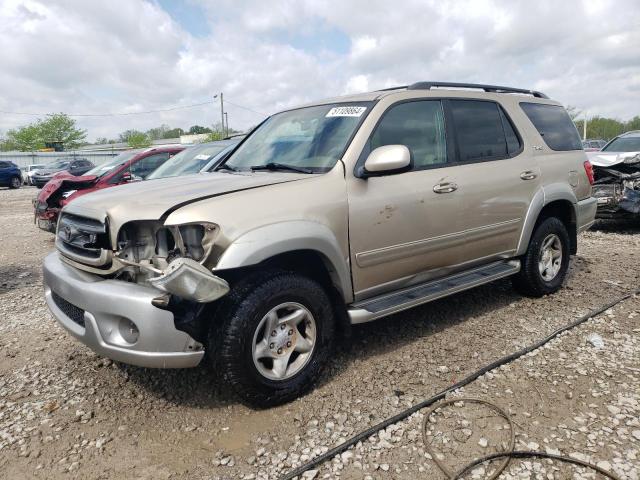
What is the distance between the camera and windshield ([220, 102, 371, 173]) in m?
3.42

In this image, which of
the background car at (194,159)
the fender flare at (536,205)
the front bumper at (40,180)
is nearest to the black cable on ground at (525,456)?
the fender flare at (536,205)

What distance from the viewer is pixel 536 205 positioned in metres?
4.45

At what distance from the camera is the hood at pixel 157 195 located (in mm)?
2740

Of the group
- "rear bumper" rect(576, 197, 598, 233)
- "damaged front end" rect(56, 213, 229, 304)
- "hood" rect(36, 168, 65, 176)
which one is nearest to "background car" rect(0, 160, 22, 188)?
"hood" rect(36, 168, 65, 176)

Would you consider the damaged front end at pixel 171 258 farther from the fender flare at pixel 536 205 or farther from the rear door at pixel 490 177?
the fender flare at pixel 536 205

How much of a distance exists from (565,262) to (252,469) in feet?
12.7

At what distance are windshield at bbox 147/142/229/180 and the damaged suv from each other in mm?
3327

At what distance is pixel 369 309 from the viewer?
329cm

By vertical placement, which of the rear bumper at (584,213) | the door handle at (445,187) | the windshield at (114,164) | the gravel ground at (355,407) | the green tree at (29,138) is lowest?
the gravel ground at (355,407)

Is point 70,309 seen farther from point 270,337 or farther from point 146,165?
point 146,165

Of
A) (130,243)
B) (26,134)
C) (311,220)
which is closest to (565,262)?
(311,220)

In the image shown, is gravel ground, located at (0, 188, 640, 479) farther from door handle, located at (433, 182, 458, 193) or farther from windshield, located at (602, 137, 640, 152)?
windshield, located at (602, 137, 640, 152)

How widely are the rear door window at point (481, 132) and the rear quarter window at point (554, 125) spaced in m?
0.44

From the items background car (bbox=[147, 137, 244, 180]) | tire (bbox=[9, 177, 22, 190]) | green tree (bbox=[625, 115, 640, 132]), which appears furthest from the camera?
green tree (bbox=[625, 115, 640, 132])
